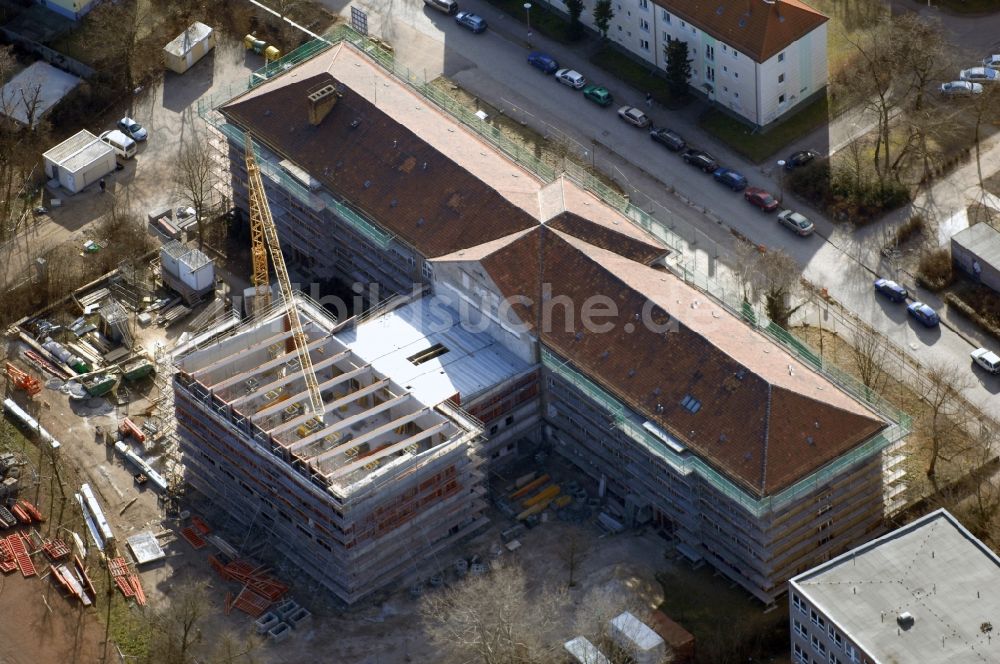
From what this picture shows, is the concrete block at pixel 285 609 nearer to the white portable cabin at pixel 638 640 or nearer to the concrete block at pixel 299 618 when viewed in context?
the concrete block at pixel 299 618

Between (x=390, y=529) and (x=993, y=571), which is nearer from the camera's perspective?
(x=993, y=571)

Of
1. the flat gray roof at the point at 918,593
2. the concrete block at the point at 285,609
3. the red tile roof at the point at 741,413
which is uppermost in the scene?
the red tile roof at the point at 741,413

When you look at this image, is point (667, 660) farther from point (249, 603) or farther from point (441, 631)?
point (249, 603)

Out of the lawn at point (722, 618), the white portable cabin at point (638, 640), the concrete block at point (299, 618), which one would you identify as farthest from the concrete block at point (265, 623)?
the lawn at point (722, 618)

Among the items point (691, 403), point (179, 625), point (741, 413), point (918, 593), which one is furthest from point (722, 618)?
point (179, 625)

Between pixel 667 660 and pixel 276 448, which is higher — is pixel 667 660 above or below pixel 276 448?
below

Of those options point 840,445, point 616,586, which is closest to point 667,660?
point 616,586

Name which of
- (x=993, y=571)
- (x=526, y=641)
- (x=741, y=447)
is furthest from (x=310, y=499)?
(x=993, y=571)
